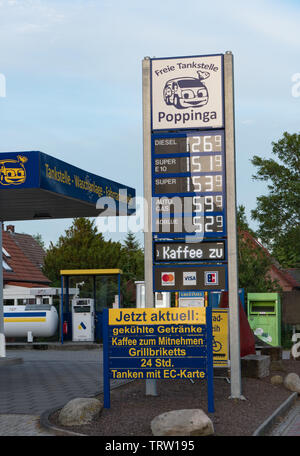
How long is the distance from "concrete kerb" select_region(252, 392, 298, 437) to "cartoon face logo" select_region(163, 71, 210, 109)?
460cm

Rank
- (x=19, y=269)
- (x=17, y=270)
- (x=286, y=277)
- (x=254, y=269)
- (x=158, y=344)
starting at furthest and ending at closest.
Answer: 1. (x=286, y=277)
2. (x=19, y=269)
3. (x=17, y=270)
4. (x=254, y=269)
5. (x=158, y=344)

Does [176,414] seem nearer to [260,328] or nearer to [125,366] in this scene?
[125,366]

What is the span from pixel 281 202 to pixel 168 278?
23.6 m

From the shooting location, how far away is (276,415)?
9844 mm

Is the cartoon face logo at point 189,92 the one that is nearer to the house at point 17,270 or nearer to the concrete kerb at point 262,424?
the concrete kerb at point 262,424

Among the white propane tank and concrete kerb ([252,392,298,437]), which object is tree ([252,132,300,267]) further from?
concrete kerb ([252,392,298,437])

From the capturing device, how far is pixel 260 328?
22.0m

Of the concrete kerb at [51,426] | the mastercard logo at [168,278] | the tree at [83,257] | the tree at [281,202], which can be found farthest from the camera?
the tree at [83,257]

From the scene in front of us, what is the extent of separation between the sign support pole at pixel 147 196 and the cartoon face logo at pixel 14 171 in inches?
113

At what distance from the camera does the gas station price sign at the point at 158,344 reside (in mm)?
9828

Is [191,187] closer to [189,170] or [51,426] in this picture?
[189,170]

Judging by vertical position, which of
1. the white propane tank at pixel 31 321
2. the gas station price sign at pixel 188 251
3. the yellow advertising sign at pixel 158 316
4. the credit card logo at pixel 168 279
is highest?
the gas station price sign at pixel 188 251

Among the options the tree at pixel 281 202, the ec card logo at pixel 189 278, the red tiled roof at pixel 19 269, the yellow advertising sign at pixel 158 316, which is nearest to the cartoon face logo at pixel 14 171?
the ec card logo at pixel 189 278

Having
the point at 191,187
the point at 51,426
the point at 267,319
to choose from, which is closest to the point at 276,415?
the point at 51,426
